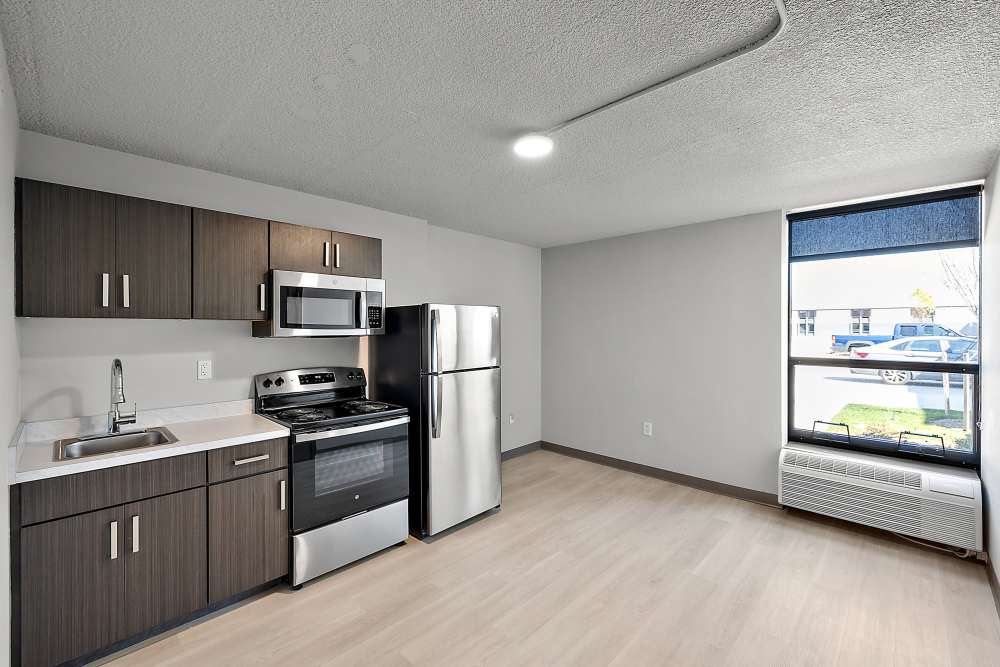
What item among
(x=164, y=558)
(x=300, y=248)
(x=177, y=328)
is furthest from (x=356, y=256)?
(x=164, y=558)

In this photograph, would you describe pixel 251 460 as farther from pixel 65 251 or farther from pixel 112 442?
pixel 65 251

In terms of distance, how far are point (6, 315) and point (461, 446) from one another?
8.01ft

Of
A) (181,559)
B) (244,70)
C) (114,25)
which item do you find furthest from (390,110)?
(181,559)

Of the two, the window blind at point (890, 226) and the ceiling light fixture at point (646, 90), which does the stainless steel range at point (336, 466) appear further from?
the window blind at point (890, 226)

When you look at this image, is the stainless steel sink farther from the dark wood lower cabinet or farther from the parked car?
the parked car

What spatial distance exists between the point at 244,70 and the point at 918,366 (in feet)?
14.3

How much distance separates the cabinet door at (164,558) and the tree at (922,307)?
4.59m

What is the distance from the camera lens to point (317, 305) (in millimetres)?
2920

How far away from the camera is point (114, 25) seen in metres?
1.44

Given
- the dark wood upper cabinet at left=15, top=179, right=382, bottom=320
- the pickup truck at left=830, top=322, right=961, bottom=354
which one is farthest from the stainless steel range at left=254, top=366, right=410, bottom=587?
the pickup truck at left=830, top=322, right=961, bottom=354

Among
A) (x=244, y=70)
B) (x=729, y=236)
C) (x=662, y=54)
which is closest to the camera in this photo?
(x=662, y=54)

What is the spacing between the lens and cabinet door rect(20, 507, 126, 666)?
1.82m

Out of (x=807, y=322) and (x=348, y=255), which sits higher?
(x=348, y=255)

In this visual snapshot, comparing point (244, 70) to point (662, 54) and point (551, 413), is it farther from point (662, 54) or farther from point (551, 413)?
point (551, 413)
